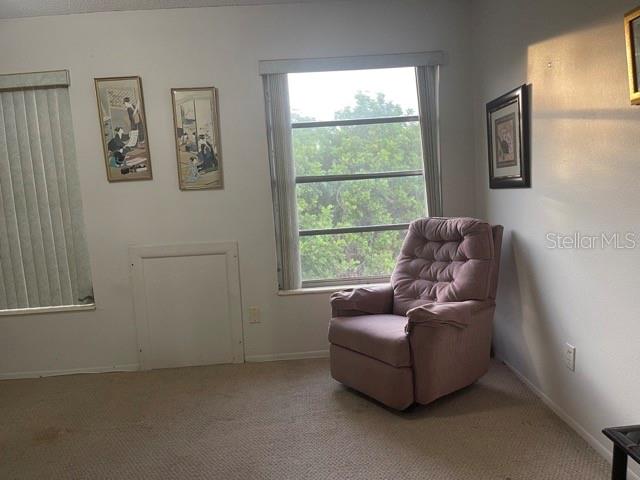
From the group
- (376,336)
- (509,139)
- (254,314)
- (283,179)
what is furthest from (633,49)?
(254,314)

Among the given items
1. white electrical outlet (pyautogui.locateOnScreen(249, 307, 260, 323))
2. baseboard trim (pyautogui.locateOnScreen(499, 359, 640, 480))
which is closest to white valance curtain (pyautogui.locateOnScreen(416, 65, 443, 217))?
baseboard trim (pyautogui.locateOnScreen(499, 359, 640, 480))

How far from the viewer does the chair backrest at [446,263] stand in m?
2.41

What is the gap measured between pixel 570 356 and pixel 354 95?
2.15 meters

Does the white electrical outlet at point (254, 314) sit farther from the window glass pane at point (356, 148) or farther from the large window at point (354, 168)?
the window glass pane at point (356, 148)

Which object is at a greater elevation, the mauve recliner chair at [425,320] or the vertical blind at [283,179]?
the vertical blind at [283,179]

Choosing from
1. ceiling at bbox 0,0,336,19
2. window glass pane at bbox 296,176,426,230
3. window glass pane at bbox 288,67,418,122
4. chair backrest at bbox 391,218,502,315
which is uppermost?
ceiling at bbox 0,0,336,19

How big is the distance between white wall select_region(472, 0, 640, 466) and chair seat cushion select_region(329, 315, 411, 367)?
765mm

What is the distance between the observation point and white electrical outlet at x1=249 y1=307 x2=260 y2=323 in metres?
3.11

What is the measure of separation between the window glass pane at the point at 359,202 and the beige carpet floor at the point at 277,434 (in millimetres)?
1127

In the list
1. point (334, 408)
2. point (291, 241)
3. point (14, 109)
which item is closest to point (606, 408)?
point (334, 408)

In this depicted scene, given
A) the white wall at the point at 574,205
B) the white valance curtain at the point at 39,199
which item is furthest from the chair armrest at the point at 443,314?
the white valance curtain at the point at 39,199

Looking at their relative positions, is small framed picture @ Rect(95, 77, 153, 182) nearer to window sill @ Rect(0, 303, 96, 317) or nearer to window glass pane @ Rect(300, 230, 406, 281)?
window sill @ Rect(0, 303, 96, 317)

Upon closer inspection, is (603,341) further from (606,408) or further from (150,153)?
(150,153)

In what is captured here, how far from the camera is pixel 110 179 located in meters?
2.98
